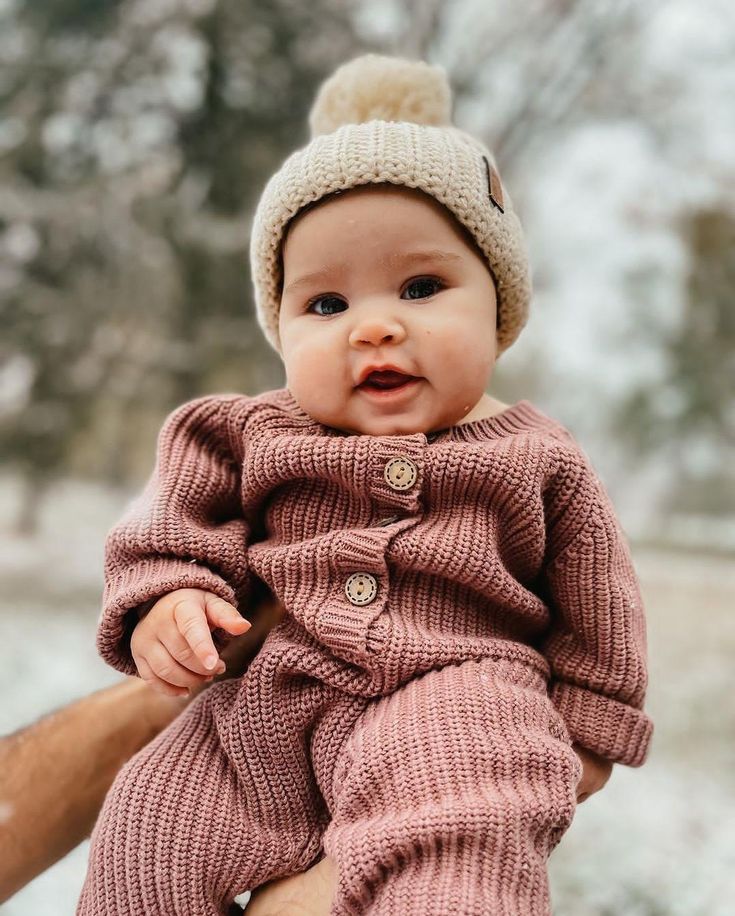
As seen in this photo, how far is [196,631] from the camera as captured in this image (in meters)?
0.59

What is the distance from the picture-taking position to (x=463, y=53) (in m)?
1.89

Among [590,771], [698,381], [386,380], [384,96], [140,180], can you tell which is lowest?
[590,771]

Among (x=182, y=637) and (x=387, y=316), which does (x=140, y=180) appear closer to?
(x=387, y=316)

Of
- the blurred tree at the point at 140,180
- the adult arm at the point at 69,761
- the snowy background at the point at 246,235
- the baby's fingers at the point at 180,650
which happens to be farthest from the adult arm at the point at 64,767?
the blurred tree at the point at 140,180

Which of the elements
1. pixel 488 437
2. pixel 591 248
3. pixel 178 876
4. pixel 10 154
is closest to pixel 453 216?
pixel 488 437

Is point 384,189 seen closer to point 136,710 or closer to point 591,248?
point 136,710

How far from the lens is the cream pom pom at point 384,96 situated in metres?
0.79

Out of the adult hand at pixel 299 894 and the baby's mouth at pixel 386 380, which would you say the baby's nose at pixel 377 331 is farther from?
the adult hand at pixel 299 894

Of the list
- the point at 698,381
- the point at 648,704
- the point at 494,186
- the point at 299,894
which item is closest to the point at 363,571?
the point at 299,894

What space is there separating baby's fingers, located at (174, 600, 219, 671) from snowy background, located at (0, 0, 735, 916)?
4.26 feet

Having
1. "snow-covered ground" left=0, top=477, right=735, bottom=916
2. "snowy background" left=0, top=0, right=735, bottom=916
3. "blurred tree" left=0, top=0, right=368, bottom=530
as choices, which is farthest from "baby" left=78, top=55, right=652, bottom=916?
"blurred tree" left=0, top=0, right=368, bottom=530

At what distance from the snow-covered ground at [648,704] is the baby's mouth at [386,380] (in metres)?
0.54

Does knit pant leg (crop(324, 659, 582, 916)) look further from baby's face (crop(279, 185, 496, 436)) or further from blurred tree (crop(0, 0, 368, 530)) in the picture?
blurred tree (crop(0, 0, 368, 530))

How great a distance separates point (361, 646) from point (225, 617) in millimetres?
100
